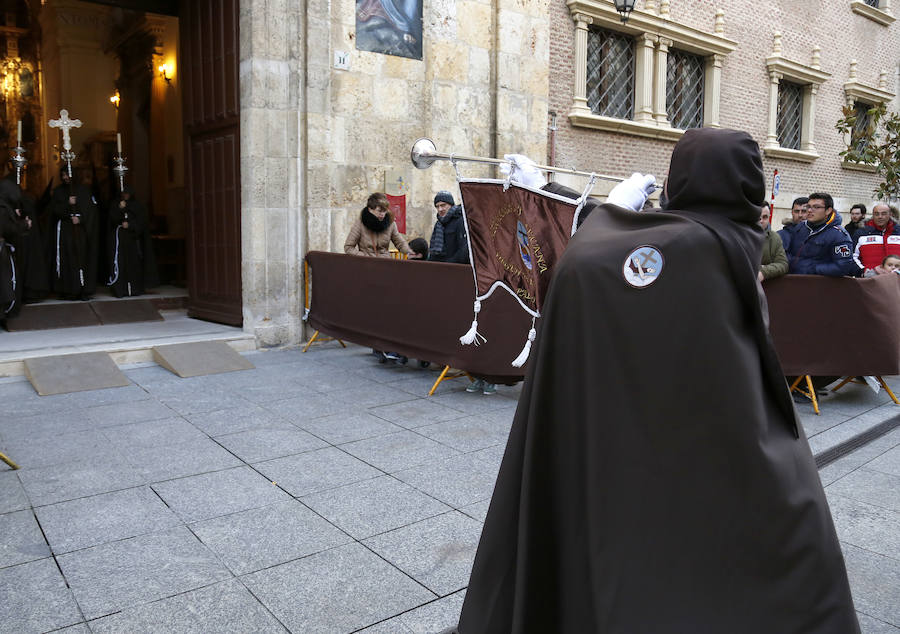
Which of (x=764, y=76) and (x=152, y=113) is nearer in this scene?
(x=152, y=113)

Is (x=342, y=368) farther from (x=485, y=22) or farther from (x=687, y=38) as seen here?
(x=687, y=38)

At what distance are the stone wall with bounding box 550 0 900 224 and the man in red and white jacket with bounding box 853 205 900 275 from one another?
5037mm

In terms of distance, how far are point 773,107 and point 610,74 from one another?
203 inches

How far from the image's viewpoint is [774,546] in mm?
2100

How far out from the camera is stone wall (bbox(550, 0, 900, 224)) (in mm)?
12344

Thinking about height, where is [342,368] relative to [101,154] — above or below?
below

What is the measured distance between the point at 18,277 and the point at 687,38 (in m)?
11.8

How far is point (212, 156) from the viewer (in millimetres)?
9633

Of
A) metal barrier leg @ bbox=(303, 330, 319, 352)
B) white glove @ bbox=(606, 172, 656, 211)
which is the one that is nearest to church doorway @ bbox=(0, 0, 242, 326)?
metal barrier leg @ bbox=(303, 330, 319, 352)

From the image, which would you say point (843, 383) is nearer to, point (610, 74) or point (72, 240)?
point (610, 74)

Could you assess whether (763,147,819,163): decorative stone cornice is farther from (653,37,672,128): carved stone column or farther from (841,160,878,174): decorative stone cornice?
(653,37,672,128): carved stone column

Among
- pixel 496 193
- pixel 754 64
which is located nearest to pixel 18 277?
pixel 496 193

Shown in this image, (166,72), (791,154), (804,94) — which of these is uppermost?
(804,94)

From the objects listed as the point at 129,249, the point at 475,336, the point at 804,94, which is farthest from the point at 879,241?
the point at 804,94
